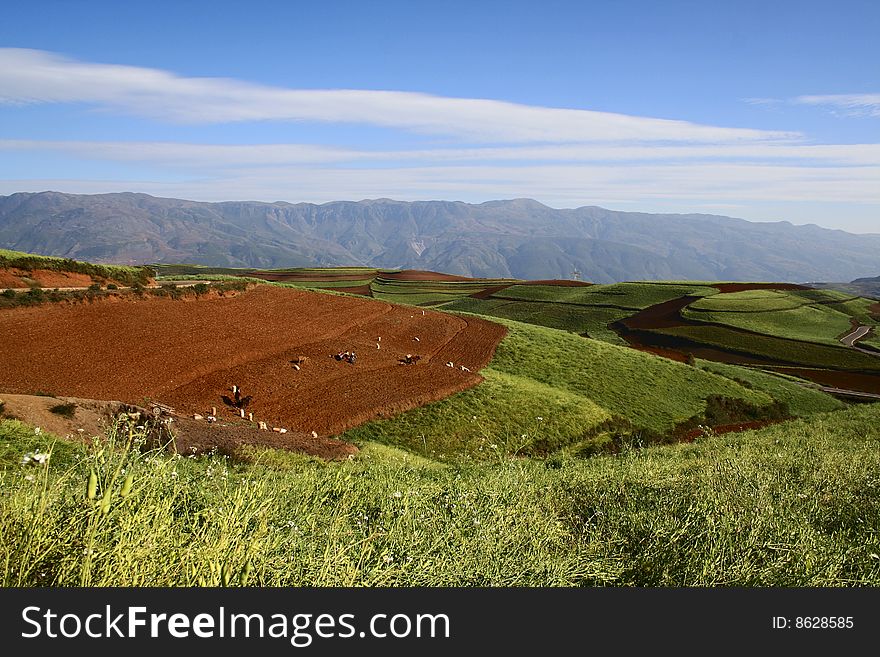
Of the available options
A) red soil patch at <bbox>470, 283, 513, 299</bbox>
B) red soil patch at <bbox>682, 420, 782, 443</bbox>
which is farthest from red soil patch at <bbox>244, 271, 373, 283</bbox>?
red soil patch at <bbox>682, 420, 782, 443</bbox>

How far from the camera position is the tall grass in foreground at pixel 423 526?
179 inches

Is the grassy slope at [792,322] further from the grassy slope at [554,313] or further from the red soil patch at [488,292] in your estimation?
the red soil patch at [488,292]

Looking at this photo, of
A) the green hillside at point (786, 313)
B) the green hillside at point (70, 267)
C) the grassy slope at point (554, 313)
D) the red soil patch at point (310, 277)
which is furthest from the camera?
the red soil patch at point (310, 277)

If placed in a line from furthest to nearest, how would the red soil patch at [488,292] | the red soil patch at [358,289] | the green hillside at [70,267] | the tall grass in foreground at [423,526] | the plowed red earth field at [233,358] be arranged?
the red soil patch at [358,289] < the red soil patch at [488,292] < the green hillside at [70,267] < the plowed red earth field at [233,358] < the tall grass in foreground at [423,526]

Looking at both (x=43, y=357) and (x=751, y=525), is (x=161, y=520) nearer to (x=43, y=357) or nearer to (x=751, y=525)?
(x=751, y=525)

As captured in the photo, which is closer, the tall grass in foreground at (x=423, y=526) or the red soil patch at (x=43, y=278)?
the tall grass in foreground at (x=423, y=526)

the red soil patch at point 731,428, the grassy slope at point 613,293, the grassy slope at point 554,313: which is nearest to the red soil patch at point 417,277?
the grassy slope at point 613,293

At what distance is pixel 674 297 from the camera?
A: 86750mm

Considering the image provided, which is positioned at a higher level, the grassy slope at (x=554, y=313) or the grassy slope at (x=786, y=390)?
the grassy slope at (x=554, y=313)

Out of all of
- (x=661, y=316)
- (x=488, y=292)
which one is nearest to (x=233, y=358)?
(x=661, y=316)

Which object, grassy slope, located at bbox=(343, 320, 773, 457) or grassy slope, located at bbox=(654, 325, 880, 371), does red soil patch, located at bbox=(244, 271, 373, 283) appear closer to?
grassy slope, located at bbox=(654, 325, 880, 371)

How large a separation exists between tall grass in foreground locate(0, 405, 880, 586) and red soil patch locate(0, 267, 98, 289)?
2362 cm

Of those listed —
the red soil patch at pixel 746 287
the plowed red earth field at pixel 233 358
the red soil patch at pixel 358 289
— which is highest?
the red soil patch at pixel 746 287

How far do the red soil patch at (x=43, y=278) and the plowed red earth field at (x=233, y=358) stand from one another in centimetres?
425
